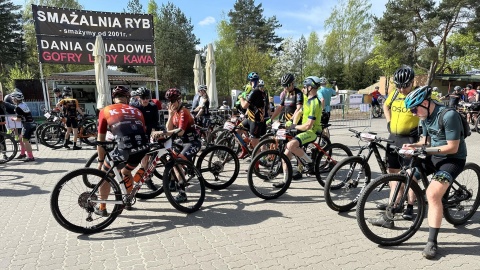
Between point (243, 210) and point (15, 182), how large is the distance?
470 cm

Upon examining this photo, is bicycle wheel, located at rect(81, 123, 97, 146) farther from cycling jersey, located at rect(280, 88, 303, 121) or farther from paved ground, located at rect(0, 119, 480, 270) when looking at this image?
cycling jersey, located at rect(280, 88, 303, 121)

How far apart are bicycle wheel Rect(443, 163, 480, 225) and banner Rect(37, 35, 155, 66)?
45.5ft

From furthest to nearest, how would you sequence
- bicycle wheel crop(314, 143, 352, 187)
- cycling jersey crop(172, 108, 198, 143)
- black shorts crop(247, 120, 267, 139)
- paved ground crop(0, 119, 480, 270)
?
black shorts crop(247, 120, 267, 139) < bicycle wheel crop(314, 143, 352, 187) < cycling jersey crop(172, 108, 198, 143) < paved ground crop(0, 119, 480, 270)

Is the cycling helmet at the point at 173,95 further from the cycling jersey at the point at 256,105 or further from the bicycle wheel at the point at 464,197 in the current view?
the bicycle wheel at the point at 464,197

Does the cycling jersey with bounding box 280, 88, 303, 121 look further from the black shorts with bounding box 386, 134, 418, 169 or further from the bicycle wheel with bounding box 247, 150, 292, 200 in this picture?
the black shorts with bounding box 386, 134, 418, 169

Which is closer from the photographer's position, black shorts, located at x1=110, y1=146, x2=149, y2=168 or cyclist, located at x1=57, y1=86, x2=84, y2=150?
black shorts, located at x1=110, y1=146, x2=149, y2=168

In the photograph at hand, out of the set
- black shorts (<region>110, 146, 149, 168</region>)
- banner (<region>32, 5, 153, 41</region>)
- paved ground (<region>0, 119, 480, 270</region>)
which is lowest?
paved ground (<region>0, 119, 480, 270</region>)

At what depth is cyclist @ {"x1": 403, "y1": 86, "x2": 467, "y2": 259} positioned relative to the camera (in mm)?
2828

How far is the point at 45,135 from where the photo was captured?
9164mm

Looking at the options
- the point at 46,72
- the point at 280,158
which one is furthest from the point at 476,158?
the point at 46,72

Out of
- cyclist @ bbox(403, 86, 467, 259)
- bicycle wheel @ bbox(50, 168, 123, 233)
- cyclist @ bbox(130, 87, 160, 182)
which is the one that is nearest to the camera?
cyclist @ bbox(403, 86, 467, 259)

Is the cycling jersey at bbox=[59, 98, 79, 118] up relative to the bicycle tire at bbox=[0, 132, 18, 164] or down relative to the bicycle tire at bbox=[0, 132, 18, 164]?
up

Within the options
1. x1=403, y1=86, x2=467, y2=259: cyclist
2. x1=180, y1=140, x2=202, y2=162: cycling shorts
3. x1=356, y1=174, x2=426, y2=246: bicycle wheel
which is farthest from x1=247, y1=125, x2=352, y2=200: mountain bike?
x1=403, y1=86, x2=467, y2=259: cyclist

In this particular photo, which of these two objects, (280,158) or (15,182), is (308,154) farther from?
(15,182)
